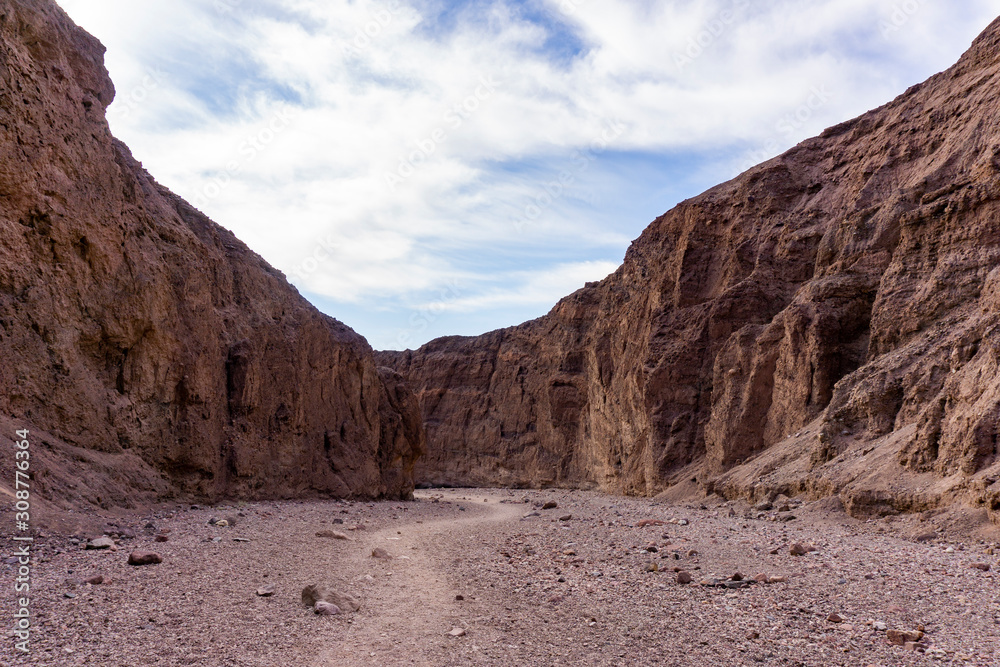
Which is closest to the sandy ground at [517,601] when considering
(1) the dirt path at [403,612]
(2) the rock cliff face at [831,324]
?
(1) the dirt path at [403,612]

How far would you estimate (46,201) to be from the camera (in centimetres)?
1161

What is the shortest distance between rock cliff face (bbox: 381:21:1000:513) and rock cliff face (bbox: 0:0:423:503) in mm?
12824

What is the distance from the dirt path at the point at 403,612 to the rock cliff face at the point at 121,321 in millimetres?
5126

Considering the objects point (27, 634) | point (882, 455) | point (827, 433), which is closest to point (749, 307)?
point (827, 433)

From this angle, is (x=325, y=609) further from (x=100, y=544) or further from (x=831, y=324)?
(x=831, y=324)

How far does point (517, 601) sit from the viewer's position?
614 cm

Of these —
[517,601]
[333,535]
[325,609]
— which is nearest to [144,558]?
[325,609]

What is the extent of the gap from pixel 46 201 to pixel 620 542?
36.5 feet

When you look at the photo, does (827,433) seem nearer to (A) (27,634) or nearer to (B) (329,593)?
(B) (329,593)

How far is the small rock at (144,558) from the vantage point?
6895 mm

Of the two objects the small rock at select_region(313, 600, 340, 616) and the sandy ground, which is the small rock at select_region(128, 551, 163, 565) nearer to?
the sandy ground

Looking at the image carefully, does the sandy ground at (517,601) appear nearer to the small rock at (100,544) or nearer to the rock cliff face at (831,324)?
the small rock at (100,544)

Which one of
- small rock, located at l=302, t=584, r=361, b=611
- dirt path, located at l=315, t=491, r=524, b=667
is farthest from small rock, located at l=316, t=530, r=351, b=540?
small rock, located at l=302, t=584, r=361, b=611

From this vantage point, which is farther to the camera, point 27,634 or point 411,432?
point 411,432
